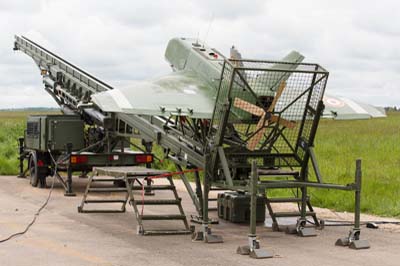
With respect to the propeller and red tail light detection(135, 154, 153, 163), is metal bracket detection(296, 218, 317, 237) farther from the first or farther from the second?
red tail light detection(135, 154, 153, 163)

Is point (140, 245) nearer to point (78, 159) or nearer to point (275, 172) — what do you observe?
point (275, 172)

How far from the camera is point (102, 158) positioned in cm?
1878

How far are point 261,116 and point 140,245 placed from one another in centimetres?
284

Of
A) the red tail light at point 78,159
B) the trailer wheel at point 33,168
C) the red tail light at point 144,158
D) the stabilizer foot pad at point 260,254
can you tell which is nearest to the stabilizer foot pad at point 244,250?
the stabilizer foot pad at point 260,254

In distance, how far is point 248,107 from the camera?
1194cm

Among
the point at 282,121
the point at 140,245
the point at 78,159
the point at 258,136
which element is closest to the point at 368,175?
the point at 78,159

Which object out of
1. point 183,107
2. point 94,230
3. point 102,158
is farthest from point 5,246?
point 102,158

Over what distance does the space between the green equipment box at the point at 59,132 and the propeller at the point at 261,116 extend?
8.21 metres

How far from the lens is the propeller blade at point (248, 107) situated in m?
11.9

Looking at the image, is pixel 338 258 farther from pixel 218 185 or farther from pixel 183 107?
pixel 183 107

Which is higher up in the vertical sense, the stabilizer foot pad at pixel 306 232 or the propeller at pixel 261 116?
the propeller at pixel 261 116

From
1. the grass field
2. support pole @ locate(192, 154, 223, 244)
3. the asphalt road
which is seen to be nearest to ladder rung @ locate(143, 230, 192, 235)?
the asphalt road

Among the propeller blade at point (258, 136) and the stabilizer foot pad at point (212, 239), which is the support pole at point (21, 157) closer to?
the propeller blade at point (258, 136)

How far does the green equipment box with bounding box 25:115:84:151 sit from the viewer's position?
63.5 feet
